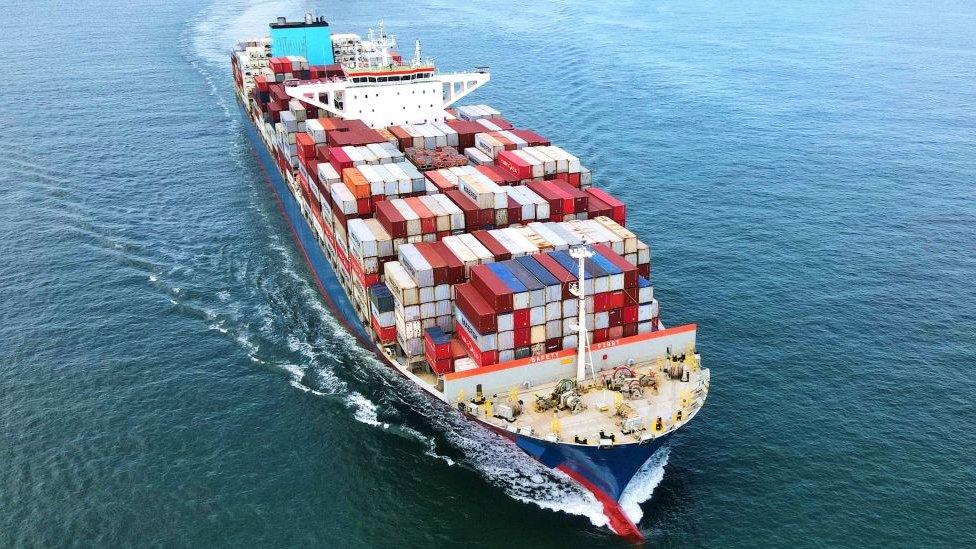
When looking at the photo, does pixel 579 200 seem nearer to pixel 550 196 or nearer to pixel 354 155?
pixel 550 196

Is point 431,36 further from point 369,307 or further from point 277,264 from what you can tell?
point 369,307

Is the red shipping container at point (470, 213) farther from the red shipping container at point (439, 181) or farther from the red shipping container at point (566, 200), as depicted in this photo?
the red shipping container at point (566, 200)

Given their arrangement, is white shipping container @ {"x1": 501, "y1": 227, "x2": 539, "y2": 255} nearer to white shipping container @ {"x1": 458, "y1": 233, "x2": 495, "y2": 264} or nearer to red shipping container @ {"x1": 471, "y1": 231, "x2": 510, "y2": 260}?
red shipping container @ {"x1": 471, "y1": 231, "x2": 510, "y2": 260}

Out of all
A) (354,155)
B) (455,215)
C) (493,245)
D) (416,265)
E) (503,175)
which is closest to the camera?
(416,265)

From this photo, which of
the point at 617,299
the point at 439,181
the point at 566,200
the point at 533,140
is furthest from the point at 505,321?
the point at 533,140

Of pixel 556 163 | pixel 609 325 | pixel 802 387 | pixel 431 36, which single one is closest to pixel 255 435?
pixel 609 325

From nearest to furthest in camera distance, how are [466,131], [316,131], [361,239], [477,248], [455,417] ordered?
[455,417]
[477,248]
[361,239]
[466,131]
[316,131]

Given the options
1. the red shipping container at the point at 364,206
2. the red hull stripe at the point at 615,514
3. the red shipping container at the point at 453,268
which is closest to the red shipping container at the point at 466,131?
the red shipping container at the point at 364,206

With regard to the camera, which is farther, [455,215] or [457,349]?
[455,215]
